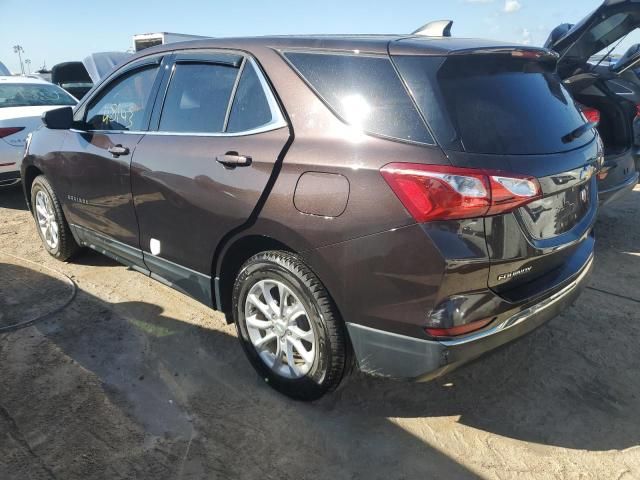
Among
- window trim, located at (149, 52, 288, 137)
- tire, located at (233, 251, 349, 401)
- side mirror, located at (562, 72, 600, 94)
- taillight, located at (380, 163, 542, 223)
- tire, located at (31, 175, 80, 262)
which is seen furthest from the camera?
side mirror, located at (562, 72, 600, 94)

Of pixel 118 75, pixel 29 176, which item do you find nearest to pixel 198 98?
pixel 118 75

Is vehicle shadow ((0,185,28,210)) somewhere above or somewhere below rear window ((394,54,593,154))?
below

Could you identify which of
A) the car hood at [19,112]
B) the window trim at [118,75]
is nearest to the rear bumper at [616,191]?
the window trim at [118,75]

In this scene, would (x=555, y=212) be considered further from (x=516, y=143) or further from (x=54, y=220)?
(x=54, y=220)

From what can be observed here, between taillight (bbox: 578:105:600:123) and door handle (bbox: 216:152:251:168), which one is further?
taillight (bbox: 578:105:600:123)

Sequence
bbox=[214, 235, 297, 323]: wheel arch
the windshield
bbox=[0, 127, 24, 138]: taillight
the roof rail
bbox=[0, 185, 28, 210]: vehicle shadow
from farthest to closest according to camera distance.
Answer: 1. the windshield
2. bbox=[0, 185, 28, 210]: vehicle shadow
3. bbox=[0, 127, 24, 138]: taillight
4. the roof rail
5. bbox=[214, 235, 297, 323]: wheel arch

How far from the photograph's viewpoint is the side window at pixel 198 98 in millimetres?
2830

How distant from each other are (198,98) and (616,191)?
11.6 feet

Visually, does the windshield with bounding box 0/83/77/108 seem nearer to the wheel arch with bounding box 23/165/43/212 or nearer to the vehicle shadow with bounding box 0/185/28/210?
the vehicle shadow with bounding box 0/185/28/210

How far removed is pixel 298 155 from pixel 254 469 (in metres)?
1.39

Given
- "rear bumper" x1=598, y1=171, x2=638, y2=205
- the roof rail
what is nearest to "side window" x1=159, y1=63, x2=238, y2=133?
the roof rail

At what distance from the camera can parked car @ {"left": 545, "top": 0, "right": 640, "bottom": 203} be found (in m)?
4.55

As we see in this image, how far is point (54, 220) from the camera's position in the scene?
14.4 feet

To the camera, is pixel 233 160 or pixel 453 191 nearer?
pixel 453 191
